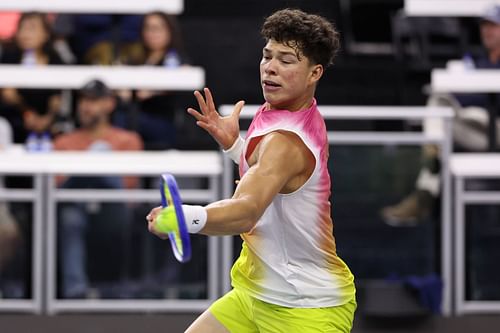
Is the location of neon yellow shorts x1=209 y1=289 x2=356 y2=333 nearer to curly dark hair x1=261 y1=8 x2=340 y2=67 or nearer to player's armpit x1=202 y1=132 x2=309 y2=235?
player's armpit x1=202 y1=132 x2=309 y2=235

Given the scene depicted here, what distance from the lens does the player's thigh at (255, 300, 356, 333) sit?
11.9ft

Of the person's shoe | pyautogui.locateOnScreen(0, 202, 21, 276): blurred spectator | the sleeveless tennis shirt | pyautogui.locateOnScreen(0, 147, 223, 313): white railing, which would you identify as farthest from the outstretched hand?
pyautogui.locateOnScreen(0, 202, 21, 276): blurred spectator

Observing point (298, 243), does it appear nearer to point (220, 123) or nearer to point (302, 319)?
point (302, 319)

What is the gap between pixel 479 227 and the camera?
260 inches

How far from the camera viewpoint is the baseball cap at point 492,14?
309 inches

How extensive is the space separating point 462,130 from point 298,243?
3.84 metres

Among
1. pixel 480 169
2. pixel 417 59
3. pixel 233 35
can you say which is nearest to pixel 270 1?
pixel 233 35

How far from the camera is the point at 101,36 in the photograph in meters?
8.23

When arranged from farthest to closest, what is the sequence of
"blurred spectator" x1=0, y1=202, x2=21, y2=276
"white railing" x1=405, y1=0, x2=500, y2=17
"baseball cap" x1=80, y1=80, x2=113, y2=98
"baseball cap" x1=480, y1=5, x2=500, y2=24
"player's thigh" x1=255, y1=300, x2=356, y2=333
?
"white railing" x1=405, y1=0, x2=500, y2=17
"baseball cap" x1=480, y1=5, x2=500, y2=24
"baseball cap" x1=80, y1=80, x2=113, y2=98
"blurred spectator" x1=0, y1=202, x2=21, y2=276
"player's thigh" x1=255, y1=300, x2=356, y2=333

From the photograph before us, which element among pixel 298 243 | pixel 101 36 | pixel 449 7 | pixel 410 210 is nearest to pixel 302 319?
pixel 298 243

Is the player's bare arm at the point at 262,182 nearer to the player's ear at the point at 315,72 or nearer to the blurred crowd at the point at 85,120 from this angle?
the player's ear at the point at 315,72

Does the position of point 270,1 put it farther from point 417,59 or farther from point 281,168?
point 281,168

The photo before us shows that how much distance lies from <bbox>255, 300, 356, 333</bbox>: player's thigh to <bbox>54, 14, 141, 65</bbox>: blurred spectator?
4.59 metres

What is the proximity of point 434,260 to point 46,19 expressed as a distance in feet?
10.8
